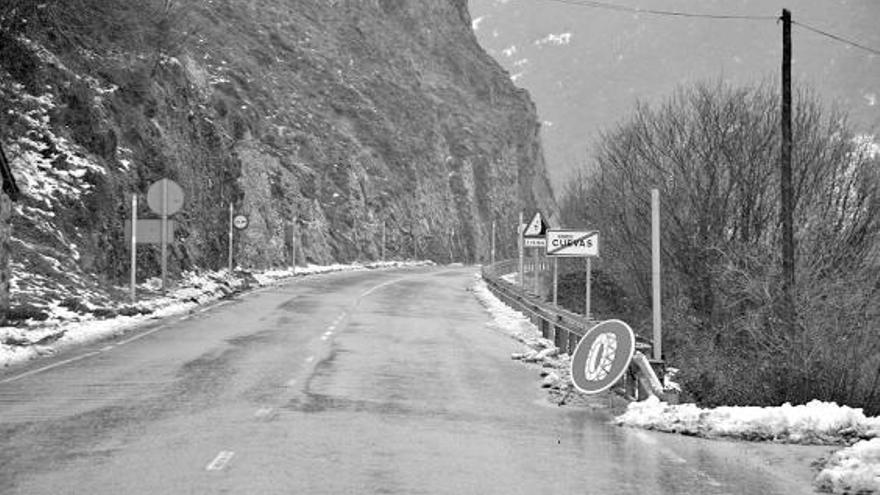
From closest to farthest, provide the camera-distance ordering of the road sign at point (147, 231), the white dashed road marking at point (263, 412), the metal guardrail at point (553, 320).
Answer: the white dashed road marking at point (263, 412), the metal guardrail at point (553, 320), the road sign at point (147, 231)

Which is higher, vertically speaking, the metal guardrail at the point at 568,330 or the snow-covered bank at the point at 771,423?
the metal guardrail at the point at 568,330

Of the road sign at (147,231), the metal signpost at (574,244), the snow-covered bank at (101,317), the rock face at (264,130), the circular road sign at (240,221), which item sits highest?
the rock face at (264,130)

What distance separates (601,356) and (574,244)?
22.1 ft

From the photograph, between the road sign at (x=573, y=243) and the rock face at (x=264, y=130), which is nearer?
the road sign at (x=573, y=243)

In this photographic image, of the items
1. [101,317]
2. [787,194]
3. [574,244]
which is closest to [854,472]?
[574,244]

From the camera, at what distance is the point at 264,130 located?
66.7 meters

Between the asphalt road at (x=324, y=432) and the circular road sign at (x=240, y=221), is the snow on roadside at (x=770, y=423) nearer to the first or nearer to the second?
the asphalt road at (x=324, y=432)

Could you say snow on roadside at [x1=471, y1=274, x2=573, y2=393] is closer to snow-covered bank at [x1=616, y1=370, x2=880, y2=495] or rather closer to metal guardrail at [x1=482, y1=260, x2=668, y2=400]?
metal guardrail at [x1=482, y1=260, x2=668, y2=400]

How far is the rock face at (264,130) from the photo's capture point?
2909cm

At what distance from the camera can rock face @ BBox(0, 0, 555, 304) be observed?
29.1 meters

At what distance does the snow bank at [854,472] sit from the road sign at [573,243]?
10920mm

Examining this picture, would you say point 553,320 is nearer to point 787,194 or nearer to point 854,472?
point 787,194

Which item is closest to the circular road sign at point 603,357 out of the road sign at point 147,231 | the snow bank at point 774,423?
the snow bank at point 774,423

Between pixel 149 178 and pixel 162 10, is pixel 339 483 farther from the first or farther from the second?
pixel 162 10
